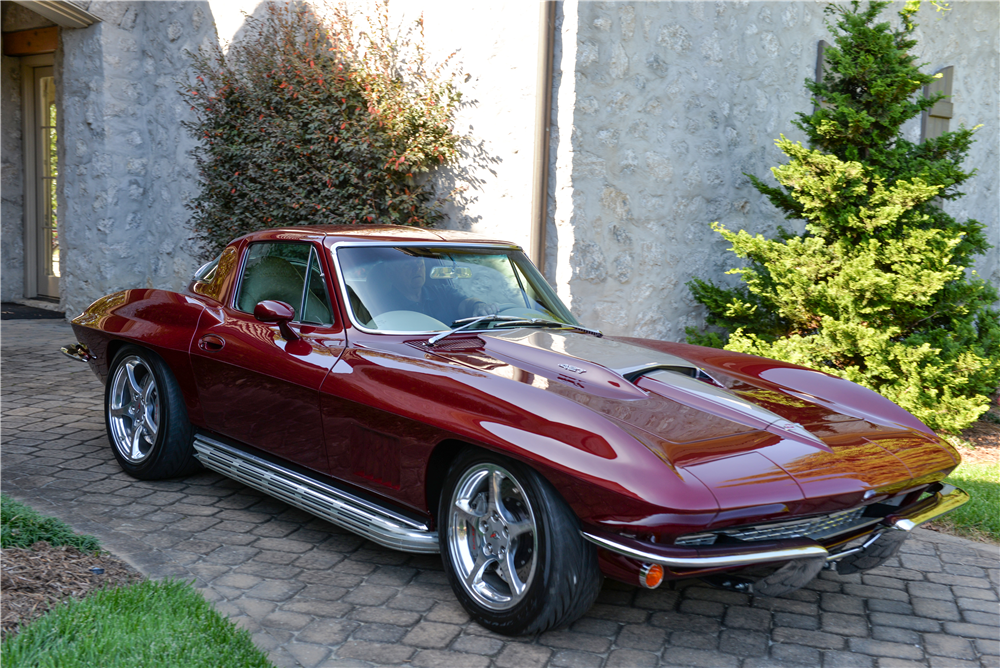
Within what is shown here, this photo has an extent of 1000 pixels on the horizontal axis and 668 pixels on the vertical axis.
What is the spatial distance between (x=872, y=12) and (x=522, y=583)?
18.8 feet

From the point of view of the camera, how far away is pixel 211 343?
4266 millimetres

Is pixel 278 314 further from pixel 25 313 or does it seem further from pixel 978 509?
pixel 25 313

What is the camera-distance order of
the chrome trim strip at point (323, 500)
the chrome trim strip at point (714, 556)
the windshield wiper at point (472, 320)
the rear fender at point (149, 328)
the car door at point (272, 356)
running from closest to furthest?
the chrome trim strip at point (714, 556)
the chrome trim strip at point (323, 500)
the windshield wiper at point (472, 320)
the car door at point (272, 356)
the rear fender at point (149, 328)

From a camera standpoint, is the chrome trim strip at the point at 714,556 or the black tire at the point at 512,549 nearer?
the chrome trim strip at the point at 714,556

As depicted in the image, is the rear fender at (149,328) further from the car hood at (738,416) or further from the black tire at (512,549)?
the black tire at (512,549)

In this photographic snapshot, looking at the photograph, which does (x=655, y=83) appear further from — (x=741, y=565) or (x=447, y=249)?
(x=741, y=565)

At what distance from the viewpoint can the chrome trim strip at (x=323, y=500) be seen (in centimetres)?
326

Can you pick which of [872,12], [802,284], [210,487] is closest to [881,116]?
[872,12]

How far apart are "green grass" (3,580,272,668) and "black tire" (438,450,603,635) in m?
0.80

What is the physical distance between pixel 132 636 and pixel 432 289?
74.3 inches

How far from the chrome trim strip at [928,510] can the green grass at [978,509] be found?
126cm

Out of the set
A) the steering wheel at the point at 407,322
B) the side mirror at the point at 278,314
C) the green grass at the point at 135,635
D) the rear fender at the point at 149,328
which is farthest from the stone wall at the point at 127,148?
the green grass at the point at 135,635

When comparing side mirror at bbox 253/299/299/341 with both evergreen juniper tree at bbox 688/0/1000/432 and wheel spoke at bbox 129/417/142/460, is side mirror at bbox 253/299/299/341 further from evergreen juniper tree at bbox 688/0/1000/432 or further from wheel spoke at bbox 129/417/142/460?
evergreen juniper tree at bbox 688/0/1000/432

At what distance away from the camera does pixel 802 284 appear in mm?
6391
